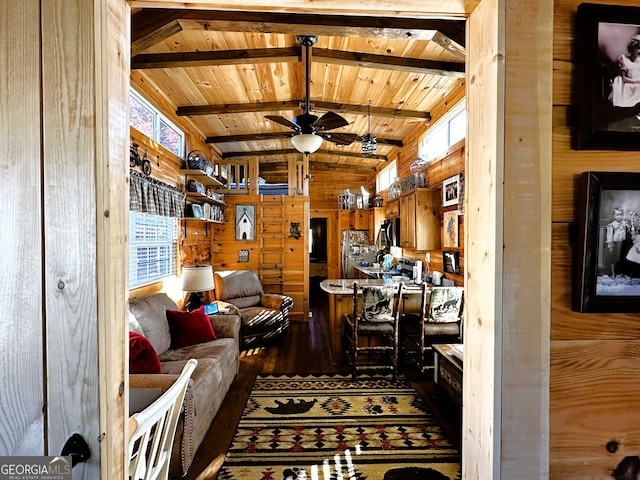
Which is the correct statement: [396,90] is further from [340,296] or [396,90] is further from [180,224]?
[180,224]

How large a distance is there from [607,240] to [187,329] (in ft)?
10.8

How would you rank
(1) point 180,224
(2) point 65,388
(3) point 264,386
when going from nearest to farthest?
(2) point 65,388 → (3) point 264,386 → (1) point 180,224

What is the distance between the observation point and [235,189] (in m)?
6.01

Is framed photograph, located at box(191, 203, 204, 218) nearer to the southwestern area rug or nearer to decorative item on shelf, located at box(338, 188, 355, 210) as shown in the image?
the southwestern area rug

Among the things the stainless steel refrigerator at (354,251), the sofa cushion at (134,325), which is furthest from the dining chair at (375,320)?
the stainless steel refrigerator at (354,251)

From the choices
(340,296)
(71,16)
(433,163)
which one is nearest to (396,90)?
(433,163)

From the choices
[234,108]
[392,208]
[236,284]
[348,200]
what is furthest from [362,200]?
[234,108]

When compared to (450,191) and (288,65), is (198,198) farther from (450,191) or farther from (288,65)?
(450,191)

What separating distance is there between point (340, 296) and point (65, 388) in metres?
3.17

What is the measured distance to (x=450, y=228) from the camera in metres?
3.79

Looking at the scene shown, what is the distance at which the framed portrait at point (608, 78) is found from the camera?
81 centimetres

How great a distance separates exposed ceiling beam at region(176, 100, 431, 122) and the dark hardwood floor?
330cm

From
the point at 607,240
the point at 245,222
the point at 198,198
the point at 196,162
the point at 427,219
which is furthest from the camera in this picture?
the point at 245,222

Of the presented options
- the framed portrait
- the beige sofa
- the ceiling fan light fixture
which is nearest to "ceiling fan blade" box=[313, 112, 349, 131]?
the ceiling fan light fixture
